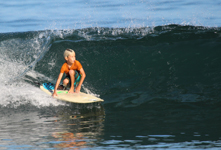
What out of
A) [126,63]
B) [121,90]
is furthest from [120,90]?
[126,63]

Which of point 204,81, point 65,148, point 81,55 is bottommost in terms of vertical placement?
point 65,148

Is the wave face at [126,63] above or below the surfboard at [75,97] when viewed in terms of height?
above

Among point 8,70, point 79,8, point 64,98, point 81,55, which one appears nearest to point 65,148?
point 64,98

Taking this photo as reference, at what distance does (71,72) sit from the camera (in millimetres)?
6922

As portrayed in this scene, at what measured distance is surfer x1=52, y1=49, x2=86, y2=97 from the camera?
22.2 feet

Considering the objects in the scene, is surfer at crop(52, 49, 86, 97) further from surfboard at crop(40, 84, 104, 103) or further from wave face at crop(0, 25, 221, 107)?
wave face at crop(0, 25, 221, 107)

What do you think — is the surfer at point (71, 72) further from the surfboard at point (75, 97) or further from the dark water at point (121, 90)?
the dark water at point (121, 90)

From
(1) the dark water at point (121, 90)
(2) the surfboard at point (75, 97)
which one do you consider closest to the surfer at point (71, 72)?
(2) the surfboard at point (75, 97)

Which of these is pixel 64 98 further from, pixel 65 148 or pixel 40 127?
pixel 65 148

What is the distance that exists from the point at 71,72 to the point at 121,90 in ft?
6.12

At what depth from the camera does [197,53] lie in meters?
9.91

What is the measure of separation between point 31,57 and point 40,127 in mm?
5874

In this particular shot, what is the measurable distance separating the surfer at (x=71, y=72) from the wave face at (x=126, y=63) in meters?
0.50

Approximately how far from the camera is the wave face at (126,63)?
785 centimetres
